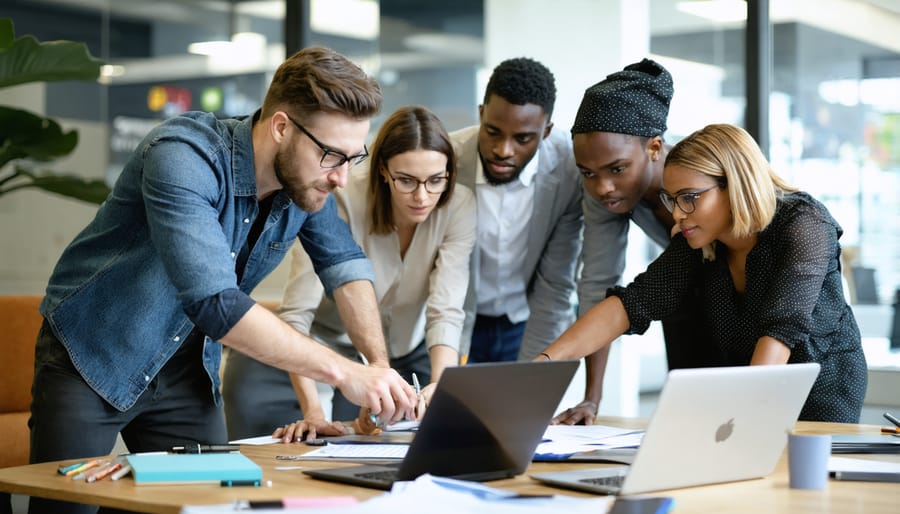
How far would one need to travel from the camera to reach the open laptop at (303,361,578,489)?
65.4 inches

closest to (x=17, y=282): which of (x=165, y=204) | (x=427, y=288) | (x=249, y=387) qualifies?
(x=249, y=387)

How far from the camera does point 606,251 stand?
9.90ft

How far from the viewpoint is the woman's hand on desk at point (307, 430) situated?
2260 mm

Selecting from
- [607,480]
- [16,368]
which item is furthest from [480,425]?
[16,368]

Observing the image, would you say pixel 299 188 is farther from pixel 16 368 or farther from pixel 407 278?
pixel 16 368

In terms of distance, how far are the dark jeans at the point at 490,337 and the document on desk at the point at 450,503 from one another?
170 centimetres

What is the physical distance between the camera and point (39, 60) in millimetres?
4172

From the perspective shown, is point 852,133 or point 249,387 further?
point 852,133

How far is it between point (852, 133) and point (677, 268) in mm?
1360

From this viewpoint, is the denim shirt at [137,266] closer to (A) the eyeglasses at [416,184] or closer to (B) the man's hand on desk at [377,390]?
(B) the man's hand on desk at [377,390]

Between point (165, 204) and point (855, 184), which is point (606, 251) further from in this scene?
point (165, 204)

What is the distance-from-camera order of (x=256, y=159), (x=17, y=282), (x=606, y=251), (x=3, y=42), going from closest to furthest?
1. (x=256, y=159)
2. (x=606, y=251)
3. (x=3, y=42)
4. (x=17, y=282)

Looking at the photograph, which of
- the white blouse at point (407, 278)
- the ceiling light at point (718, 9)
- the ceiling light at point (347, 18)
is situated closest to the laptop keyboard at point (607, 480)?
the white blouse at point (407, 278)

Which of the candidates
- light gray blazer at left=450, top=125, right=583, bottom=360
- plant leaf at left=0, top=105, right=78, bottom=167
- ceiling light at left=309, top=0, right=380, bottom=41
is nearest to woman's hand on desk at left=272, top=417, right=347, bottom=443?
light gray blazer at left=450, top=125, right=583, bottom=360
